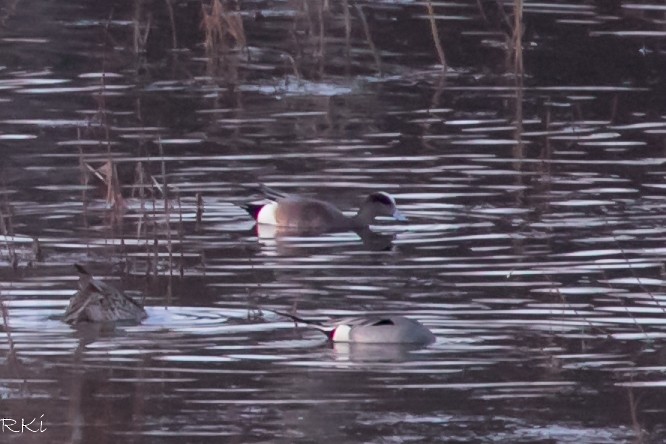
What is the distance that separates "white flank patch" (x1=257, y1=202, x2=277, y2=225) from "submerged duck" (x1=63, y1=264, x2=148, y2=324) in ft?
A: 10.6

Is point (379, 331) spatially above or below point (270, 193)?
below

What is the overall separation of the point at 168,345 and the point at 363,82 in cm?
955

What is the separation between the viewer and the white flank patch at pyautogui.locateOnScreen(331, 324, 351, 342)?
32.0 ft

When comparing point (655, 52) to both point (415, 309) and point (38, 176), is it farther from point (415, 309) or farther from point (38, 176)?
point (415, 309)

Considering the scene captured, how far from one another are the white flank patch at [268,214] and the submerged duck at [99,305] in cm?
324

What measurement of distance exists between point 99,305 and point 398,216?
139 inches

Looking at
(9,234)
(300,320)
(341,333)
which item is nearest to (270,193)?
(9,234)

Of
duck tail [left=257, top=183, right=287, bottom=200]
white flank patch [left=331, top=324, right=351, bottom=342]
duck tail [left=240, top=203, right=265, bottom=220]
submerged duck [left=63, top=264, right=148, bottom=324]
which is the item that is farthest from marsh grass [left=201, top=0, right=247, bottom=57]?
white flank patch [left=331, top=324, right=351, bottom=342]

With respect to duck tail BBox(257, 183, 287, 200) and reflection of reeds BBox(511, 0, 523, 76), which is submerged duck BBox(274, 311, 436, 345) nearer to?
duck tail BBox(257, 183, 287, 200)

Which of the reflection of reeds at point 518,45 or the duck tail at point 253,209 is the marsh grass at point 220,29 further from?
the duck tail at point 253,209

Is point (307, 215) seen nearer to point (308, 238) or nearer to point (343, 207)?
point (308, 238)

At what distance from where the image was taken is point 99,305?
32.8 ft

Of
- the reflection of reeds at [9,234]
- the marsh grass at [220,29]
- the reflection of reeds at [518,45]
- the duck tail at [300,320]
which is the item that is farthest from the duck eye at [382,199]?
the marsh grass at [220,29]

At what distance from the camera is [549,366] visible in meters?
9.24
